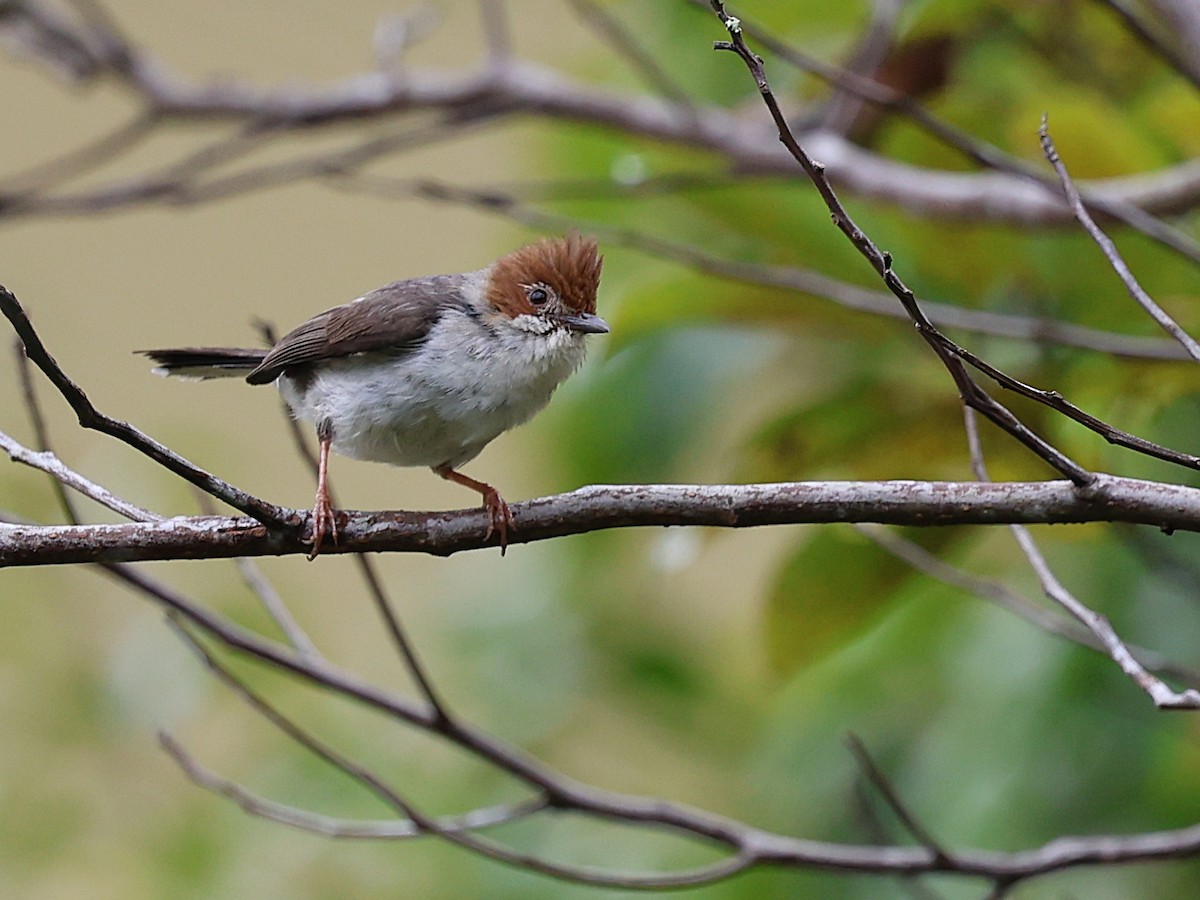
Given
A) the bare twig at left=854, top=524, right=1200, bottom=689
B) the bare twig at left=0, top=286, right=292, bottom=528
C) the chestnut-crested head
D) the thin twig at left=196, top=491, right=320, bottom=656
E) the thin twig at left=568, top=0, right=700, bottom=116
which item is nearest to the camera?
the bare twig at left=0, top=286, right=292, bottom=528

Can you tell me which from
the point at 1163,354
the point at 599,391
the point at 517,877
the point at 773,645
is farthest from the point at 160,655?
the point at 1163,354

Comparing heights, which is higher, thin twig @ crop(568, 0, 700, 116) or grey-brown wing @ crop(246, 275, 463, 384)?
thin twig @ crop(568, 0, 700, 116)

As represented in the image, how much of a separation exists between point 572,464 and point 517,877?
886mm

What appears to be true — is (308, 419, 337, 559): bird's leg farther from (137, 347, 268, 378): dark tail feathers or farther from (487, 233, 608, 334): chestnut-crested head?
(487, 233, 608, 334): chestnut-crested head

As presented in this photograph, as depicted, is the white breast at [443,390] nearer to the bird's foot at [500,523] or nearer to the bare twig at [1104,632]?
the bird's foot at [500,523]

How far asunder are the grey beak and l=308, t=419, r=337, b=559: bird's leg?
42 cm

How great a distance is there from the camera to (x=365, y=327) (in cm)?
226

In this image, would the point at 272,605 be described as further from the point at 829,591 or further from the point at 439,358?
the point at 829,591

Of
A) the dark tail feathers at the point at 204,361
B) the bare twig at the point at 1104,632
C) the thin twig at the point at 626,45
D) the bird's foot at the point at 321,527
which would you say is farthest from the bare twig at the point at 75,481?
the thin twig at the point at 626,45

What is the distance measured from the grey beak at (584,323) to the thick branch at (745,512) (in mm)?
786

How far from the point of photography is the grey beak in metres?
2.27

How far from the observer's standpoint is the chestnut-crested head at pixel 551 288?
2.29 meters

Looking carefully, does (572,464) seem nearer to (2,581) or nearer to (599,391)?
(599,391)

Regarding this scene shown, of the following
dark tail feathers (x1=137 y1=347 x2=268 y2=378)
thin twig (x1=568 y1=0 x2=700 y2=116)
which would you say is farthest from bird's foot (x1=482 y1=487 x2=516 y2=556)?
thin twig (x1=568 y1=0 x2=700 y2=116)
